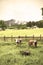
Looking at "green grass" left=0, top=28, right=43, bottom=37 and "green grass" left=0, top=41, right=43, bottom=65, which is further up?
"green grass" left=0, top=28, right=43, bottom=37

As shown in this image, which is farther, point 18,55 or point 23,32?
point 23,32

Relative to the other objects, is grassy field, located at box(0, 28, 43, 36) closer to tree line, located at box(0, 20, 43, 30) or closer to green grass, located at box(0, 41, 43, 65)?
tree line, located at box(0, 20, 43, 30)

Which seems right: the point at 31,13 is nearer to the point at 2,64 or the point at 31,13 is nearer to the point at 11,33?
the point at 11,33

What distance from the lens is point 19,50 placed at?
4910 millimetres

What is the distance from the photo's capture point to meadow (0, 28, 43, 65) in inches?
166

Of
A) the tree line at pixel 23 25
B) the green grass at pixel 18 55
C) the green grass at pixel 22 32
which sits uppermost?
the tree line at pixel 23 25

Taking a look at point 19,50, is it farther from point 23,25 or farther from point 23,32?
point 23,25

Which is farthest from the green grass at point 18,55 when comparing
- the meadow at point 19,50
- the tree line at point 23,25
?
the tree line at point 23,25

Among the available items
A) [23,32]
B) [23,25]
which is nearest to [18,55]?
[23,32]

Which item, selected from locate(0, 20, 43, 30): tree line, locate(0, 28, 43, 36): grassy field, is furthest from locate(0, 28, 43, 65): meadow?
locate(0, 20, 43, 30): tree line

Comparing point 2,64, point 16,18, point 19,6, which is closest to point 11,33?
point 16,18

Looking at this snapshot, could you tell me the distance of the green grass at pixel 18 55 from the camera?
418 cm

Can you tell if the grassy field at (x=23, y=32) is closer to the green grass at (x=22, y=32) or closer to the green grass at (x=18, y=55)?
the green grass at (x=22, y=32)

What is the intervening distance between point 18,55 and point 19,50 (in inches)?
13.5
